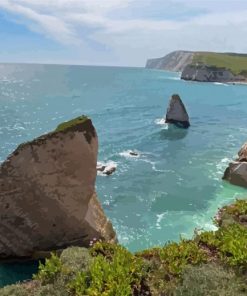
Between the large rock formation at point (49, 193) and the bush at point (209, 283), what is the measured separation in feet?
53.7

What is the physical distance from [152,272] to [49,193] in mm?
15264

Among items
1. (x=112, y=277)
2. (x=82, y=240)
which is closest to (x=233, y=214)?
(x=112, y=277)

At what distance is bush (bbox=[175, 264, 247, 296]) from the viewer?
1466cm

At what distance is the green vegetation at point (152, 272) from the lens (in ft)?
49.4

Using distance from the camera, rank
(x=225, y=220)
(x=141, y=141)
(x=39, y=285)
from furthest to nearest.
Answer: (x=141, y=141), (x=225, y=220), (x=39, y=285)

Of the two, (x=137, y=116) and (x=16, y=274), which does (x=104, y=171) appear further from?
(x=137, y=116)

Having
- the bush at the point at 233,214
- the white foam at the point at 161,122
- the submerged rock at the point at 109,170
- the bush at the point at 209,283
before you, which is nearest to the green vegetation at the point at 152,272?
the bush at the point at 209,283

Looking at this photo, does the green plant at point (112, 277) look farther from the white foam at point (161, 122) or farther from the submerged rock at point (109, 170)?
the white foam at point (161, 122)

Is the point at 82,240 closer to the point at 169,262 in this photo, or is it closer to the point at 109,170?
the point at 169,262

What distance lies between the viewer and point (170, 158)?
64250 mm

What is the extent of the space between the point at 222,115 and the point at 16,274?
95801mm

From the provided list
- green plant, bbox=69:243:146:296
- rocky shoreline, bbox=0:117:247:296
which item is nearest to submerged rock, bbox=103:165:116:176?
rocky shoreline, bbox=0:117:247:296

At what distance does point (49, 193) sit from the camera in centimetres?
3048

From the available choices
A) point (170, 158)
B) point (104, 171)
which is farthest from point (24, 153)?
point (170, 158)
